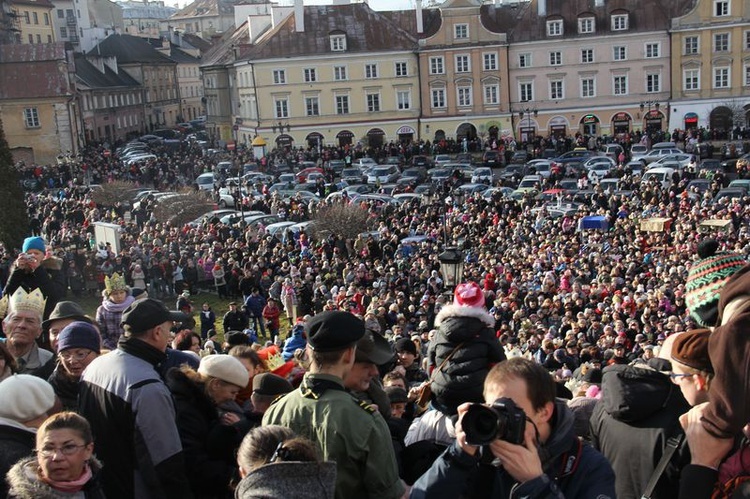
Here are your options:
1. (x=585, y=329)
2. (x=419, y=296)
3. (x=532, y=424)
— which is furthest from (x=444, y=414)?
(x=419, y=296)

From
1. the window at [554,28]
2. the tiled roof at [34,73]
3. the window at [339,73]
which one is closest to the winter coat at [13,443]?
the tiled roof at [34,73]

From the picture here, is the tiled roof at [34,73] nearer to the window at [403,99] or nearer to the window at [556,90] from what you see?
the window at [403,99]

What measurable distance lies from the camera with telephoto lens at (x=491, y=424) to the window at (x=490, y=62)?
2130 inches

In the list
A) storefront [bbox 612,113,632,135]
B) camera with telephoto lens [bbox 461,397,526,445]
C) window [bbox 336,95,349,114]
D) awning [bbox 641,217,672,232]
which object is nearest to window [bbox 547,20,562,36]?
storefront [bbox 612,113,632,135]

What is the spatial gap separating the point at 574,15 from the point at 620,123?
693 cm

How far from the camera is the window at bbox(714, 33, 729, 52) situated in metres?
53.0

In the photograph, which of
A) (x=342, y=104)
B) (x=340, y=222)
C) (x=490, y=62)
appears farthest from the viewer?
(x=342, y=104)

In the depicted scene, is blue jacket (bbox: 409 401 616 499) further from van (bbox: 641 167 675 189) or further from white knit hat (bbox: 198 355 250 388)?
van (bbox: 641 167 675 189)

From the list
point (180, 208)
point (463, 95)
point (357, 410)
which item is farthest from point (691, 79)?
point (357, 410)

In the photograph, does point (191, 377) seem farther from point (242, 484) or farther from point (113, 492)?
point (242, 484)

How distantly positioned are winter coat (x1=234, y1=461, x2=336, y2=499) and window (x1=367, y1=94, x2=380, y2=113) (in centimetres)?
5413

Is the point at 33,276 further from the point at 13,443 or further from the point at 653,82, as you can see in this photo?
the point at 653,82

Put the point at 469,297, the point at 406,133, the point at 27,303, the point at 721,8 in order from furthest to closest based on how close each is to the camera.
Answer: the point at 406,133
the point at 721,8
the point at 27,303
the point at 469,297

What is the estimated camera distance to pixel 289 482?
358 centimetres
